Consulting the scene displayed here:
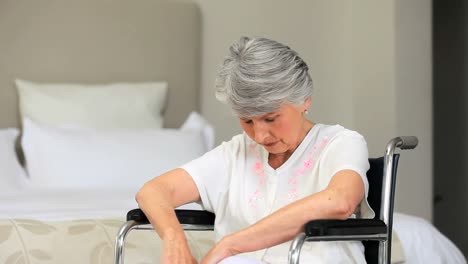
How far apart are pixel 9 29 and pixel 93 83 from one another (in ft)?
1.64

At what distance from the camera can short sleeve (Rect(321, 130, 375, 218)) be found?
7.38ft

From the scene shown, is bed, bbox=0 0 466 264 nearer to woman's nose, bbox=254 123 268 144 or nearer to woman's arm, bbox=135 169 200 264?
woman's arm, bbox=135 169 200 264

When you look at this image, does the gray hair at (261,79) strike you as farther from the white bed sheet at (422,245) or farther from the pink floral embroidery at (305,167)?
the white bed sheet at (422,245)

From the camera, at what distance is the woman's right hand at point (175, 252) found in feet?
7.22

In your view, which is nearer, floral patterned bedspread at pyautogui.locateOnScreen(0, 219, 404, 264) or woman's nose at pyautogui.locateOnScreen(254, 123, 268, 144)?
woman's nose at pyautogui.locateOnScreen(254, 123, 268, 144)

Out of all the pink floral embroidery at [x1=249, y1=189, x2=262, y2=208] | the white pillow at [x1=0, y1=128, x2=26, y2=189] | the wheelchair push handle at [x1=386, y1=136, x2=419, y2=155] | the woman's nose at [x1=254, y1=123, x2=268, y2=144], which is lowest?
the white pillow at [x1=0, y1=128, x2=26, y2=189]

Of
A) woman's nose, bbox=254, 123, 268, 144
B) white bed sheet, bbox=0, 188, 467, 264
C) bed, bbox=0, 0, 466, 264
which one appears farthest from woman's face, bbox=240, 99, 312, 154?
bed, bbox=0, 0, 466, 264

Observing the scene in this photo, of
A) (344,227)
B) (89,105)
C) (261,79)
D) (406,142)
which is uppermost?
(261,79)

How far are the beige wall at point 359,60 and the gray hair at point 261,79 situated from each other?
2470mm

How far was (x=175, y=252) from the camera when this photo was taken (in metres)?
2.22

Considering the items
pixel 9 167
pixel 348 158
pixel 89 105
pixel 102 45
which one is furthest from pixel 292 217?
pixel 102 45

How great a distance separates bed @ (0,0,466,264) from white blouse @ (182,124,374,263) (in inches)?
34.3

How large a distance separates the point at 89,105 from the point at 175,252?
2215mm

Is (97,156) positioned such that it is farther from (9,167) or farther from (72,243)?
(72,243)
